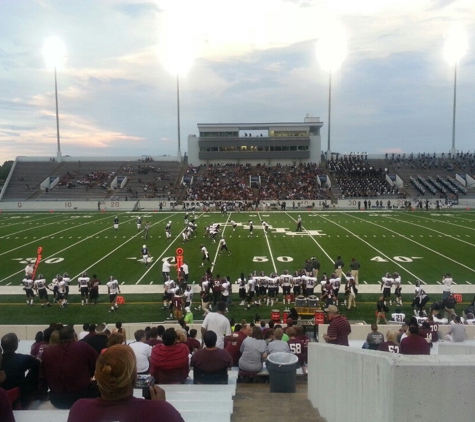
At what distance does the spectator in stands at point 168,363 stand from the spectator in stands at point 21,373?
59.6 inches

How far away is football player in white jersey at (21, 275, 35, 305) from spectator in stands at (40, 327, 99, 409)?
39.8ft

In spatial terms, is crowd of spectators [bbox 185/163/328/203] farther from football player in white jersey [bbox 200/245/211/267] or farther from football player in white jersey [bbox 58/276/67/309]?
football player in white jersey [bbox 58/276/67/309]

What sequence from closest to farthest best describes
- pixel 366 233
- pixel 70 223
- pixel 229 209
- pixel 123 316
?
pixel 123 316 < pixel 366 233 < pixel 70 223 < pixel 229 209

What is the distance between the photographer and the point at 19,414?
2.96 metres

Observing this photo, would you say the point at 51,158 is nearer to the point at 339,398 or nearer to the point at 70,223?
the point at 70,223

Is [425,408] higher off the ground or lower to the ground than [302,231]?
higher

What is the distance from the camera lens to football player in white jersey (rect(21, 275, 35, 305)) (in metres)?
14.9

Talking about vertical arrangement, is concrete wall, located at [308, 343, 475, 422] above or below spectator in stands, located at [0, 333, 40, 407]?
above

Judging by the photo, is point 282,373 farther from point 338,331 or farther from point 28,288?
point 28,288

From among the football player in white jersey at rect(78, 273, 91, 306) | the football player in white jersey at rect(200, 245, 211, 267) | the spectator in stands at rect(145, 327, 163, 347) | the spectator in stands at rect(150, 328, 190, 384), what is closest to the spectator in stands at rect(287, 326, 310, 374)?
the spectator in stands at rect(145, 327, 163, 347)

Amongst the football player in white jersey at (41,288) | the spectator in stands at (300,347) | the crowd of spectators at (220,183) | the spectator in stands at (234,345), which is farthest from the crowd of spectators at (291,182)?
the spectator in stands at (234,345)

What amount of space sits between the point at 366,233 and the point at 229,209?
20227 millimetres

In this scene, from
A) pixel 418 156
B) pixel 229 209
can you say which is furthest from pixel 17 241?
pixel 418 156

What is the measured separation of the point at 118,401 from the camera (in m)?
2.06
